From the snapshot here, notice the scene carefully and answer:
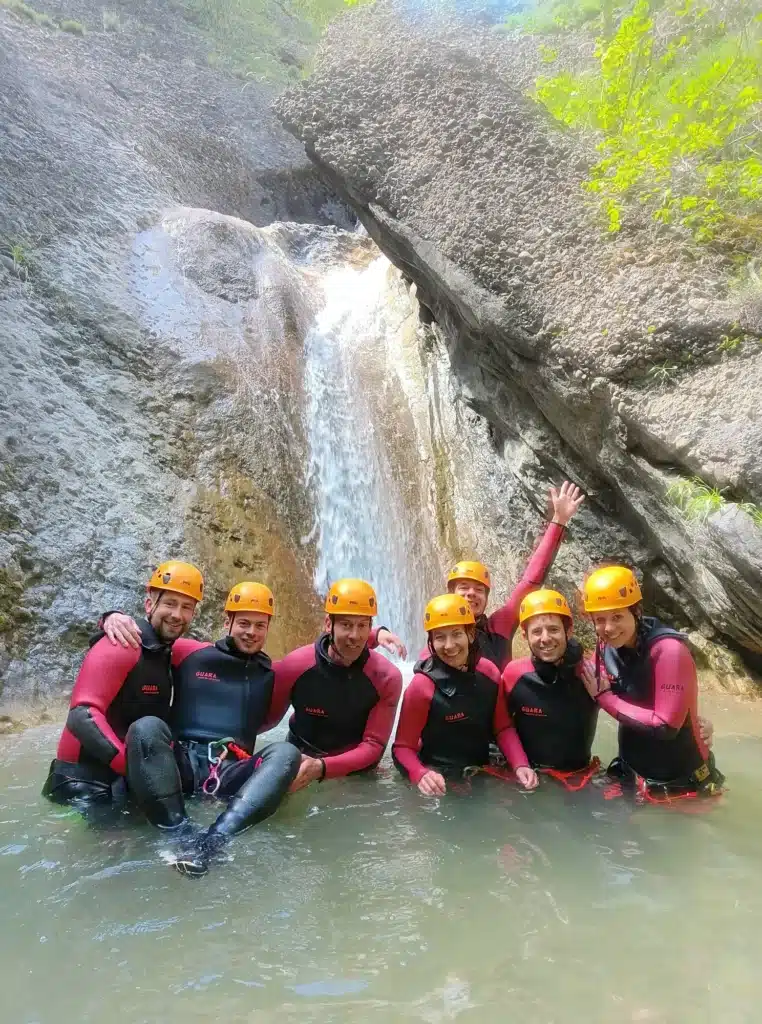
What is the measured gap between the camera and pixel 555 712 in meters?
4.27

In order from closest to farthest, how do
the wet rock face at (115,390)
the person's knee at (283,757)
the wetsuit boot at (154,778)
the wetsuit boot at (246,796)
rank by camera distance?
the wetsuit boot at (246,796) → the wetsuit boot at (154,778) → the person's knee at (283,757) → the wet rock face at (115,390)

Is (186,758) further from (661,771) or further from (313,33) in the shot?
(313,33)

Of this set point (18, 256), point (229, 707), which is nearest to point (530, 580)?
point (229, 707)

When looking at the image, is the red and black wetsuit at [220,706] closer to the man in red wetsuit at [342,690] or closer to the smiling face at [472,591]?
the man in red wetsuit at [342,690]

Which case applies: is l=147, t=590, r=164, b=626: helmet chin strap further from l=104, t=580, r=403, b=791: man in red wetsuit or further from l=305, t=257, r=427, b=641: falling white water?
l=305, t=257, r=427, b=641: falling white water

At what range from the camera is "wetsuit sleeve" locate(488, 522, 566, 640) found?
5.17 metres

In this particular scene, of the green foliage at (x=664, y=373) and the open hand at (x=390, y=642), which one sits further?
the green foliage at (x=664, y=373)

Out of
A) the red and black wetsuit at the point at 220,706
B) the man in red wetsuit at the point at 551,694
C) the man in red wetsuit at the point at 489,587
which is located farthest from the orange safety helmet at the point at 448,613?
the red and black wetsuit at the point at 220,706

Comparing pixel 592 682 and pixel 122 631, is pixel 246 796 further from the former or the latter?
pixel 592 682

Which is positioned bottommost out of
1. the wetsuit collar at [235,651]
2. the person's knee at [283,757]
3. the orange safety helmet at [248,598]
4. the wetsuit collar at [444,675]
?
the person's knee at [283,757]

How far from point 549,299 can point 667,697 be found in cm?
405

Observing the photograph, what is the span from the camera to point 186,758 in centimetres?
397

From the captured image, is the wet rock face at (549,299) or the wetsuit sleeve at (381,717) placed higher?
the wet rock face at (549,299)

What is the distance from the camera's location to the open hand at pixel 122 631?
391 cm
